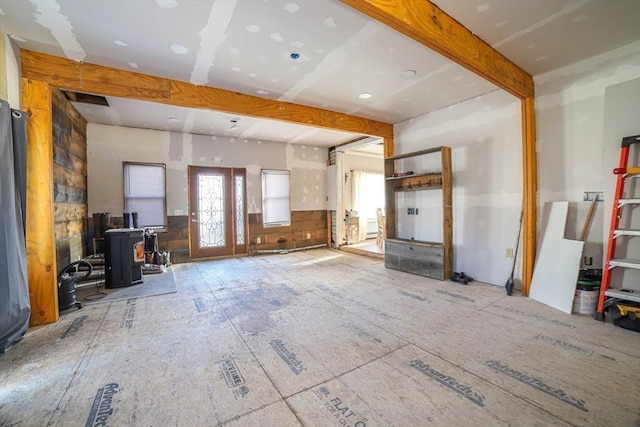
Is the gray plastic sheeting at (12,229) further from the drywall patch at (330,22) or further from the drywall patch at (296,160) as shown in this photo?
the drywall patch at (296,160)

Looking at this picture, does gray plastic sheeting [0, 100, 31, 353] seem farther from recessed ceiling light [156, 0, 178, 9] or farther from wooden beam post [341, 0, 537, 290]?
wooden beam post [341, 0, 537, 290]

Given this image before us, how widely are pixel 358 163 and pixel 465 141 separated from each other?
395 centimetres

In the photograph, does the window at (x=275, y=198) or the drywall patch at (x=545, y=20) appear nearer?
the drywall patch at (x=545, y=20)

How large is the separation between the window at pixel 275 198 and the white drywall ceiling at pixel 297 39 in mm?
3131

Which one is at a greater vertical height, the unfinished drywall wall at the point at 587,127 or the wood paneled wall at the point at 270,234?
the unfinished drywall wall at the point at 587,127

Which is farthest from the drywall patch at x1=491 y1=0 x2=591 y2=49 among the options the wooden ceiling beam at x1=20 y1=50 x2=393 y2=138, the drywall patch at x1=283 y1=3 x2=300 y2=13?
the wooden ceiling beam at x1=20 y1=50 x2=393 y2=138

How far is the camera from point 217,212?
20.5 feet

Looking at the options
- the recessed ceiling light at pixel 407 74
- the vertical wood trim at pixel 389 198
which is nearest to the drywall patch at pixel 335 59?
the recessed ceiling light at pixel 407 74

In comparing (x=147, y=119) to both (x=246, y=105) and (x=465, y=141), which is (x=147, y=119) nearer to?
(x=246, y=105)

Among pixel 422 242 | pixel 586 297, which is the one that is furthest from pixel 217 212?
pixel 586 297

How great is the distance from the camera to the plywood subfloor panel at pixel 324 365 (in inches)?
61.8

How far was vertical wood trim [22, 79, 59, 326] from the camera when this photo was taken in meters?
2.68

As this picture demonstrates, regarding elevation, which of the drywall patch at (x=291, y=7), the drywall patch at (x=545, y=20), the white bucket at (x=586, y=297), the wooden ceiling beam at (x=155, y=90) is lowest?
the white bucket at (x=586, y=297)

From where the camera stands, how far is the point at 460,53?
7.74 feet
